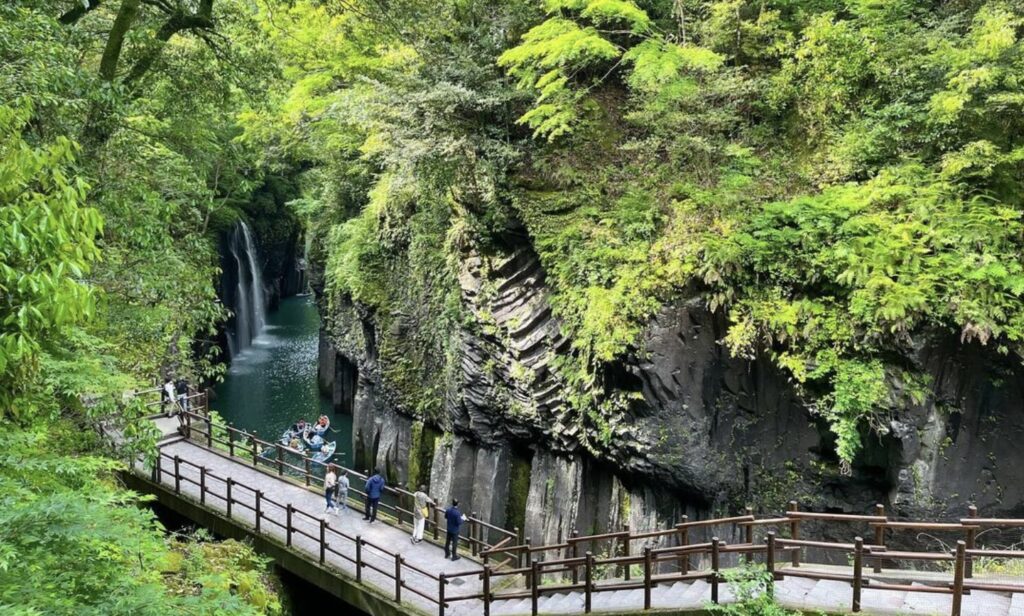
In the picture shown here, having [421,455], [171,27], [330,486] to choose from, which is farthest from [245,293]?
[171,27]

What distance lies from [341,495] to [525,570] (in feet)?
19.8

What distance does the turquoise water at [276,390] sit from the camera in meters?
28.1

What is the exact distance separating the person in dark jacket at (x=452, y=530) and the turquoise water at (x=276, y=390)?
988 centimetres

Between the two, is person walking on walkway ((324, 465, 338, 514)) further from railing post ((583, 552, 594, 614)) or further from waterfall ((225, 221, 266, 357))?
waterfall ((225, 221, 266, 357))

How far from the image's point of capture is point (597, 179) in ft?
47.3

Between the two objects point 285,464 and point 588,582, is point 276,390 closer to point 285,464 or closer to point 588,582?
point 285,464

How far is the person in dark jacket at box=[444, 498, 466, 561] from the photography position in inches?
494

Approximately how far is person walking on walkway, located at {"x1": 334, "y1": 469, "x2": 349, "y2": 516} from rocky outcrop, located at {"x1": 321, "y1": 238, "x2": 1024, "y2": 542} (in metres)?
2.98

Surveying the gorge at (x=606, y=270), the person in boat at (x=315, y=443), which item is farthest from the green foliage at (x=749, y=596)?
the person in boat at (x=315, y=443)

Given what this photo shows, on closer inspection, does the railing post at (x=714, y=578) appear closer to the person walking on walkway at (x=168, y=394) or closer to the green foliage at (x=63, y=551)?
the green foliage at (x=63, y=551)

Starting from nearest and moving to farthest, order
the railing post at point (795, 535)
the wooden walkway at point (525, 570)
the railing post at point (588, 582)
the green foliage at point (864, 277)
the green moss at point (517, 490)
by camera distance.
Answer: the wooden walkway at point (525, 570), the railing post at point (795, 535), the railing post at point (588, 582), the green foliage at point (864, 277), the green moss at point (517, 490)

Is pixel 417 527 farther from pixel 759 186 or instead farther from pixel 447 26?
pixel 447 26

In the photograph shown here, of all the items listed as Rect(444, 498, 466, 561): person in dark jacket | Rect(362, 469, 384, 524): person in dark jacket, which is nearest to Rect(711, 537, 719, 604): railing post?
Rect(444, 498, 466, 561): person in dark jacket

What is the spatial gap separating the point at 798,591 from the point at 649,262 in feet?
20.4
